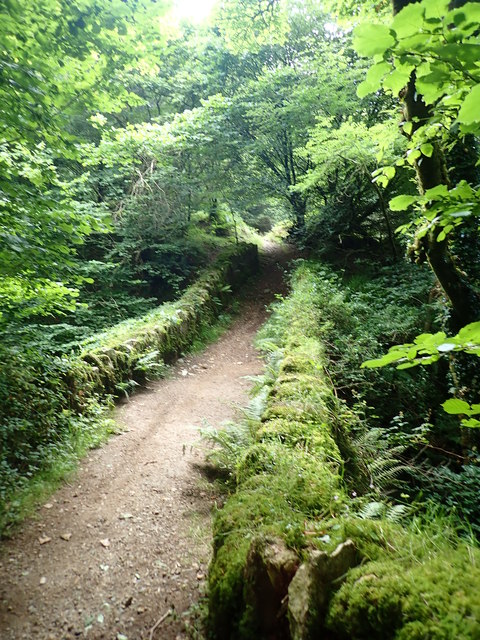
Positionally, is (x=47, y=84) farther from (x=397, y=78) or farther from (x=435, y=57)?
(x=435, y=57)

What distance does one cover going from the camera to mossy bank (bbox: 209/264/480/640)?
1410mm

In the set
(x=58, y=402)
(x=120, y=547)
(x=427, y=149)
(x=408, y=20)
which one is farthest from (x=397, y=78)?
(x=58, y=402)

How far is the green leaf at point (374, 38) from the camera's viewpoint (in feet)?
4.64

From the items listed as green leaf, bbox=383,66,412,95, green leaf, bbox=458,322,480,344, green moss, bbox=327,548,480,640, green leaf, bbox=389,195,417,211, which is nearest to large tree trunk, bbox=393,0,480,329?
green leaf, bbox=389,195,417,211

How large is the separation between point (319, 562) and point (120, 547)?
8.95ft

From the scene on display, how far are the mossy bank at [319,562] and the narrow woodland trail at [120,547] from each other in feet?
3.32

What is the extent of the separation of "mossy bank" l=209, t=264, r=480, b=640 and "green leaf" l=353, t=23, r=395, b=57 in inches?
88.5

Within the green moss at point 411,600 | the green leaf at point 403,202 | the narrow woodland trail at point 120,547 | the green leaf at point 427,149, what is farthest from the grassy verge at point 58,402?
the green leaf at point 427,149

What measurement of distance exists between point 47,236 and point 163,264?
8496 mm

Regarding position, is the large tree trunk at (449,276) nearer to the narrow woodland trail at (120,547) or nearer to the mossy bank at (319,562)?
the mossy bank at (319,562)

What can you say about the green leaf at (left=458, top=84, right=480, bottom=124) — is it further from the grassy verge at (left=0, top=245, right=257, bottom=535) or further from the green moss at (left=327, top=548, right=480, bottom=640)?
the grassy verge at (left=0, top=245, right=257, bottom=535)

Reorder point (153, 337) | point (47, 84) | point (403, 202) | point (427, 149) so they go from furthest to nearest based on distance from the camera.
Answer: point (153, 337) → point (47, 84) → point (427, 149) → point (403, 202)

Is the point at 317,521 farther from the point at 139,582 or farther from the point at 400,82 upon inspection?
the point at 400,82

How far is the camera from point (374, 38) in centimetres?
143
